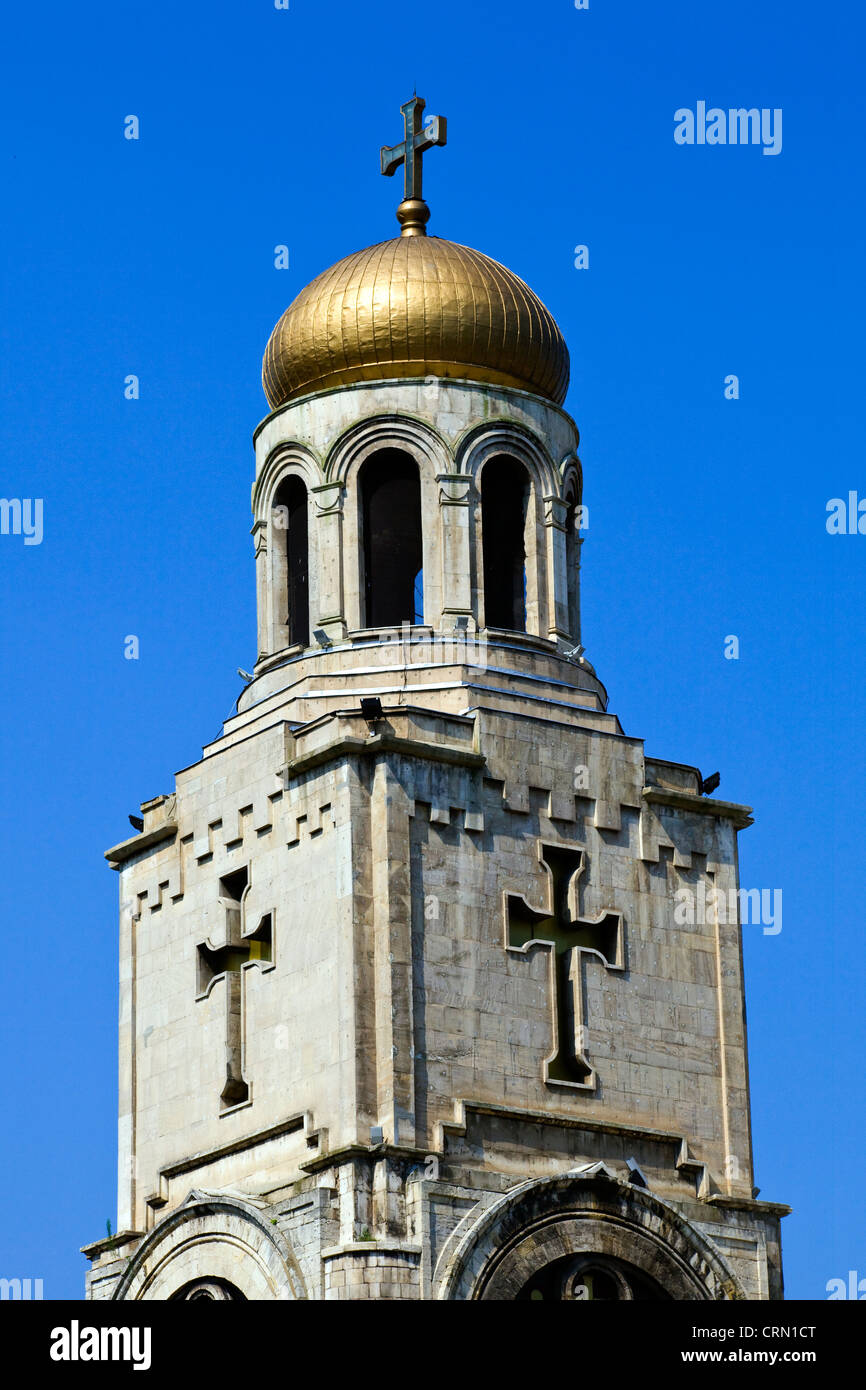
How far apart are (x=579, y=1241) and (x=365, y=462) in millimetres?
11190

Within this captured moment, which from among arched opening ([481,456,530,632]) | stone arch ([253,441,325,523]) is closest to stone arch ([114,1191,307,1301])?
arched opening ([481,456,530,632])

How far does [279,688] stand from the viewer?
41.0 m

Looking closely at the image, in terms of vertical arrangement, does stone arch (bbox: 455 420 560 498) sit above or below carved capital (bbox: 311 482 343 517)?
above

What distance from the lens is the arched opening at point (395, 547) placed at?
Result: 4288 centimetres

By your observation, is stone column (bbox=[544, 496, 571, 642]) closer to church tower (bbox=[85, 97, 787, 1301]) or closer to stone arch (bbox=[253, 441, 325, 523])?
church tower (bbox=[85, 97, 787, 1301])

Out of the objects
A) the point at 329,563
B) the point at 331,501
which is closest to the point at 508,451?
the point at 331,501

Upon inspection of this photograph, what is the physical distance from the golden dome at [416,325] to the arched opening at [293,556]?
4.87 feet

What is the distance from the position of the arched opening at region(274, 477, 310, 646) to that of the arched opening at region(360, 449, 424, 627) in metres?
0.95

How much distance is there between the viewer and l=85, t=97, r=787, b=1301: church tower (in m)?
37.2

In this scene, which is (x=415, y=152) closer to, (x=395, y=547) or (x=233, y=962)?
(x=395, y=547)
